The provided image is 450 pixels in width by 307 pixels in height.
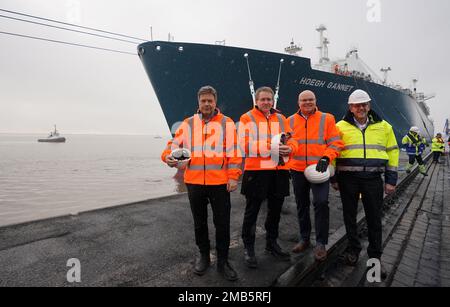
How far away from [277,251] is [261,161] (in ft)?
3.71

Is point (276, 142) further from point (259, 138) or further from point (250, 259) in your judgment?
point (250, 259)

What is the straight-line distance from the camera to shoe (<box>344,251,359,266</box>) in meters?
2.98

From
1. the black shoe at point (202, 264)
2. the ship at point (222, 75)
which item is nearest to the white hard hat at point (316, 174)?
the black shoe at point (202, 264)

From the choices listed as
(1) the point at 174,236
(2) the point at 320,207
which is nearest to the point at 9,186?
(1) the point at 174,236

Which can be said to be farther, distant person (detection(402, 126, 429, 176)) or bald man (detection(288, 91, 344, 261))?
distant person (detection(402, 126, 429, 176))

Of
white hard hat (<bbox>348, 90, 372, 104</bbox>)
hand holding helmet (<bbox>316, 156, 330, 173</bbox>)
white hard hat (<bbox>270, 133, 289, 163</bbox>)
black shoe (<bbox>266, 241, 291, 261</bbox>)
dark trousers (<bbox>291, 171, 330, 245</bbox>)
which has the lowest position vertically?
black shoe (<bbox>266, 241, 291, 261</bbox>)

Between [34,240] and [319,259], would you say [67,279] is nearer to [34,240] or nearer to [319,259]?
[34,240]

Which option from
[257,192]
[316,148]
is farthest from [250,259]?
[316,148]

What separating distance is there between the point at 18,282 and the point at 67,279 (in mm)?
443

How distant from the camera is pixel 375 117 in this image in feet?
9.57

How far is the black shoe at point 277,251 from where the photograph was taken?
2.99m

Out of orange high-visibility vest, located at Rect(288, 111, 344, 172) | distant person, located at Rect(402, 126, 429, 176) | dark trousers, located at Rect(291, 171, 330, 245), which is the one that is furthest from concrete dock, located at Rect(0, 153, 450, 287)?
distant person, located at Rect(402, 126, 429, 176)

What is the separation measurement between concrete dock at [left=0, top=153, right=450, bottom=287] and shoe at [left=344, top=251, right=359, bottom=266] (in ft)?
1.27

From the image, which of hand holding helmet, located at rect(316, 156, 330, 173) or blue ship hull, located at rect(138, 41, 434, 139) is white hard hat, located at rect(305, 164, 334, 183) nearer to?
hand holding helmet, located at rect(316, 156, 330, 173)
